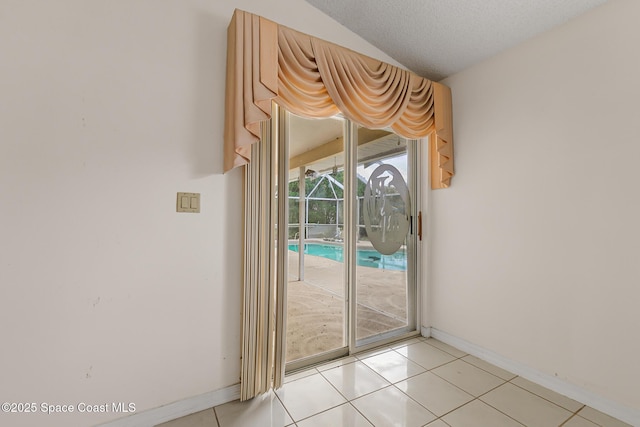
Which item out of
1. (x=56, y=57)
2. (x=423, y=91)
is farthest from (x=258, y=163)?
(x=423, y=91)

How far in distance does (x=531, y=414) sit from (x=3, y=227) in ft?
9.46

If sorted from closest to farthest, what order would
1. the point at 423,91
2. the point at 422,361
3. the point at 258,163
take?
the point at 258,163 < the point at 422,361 < the point at 423,91

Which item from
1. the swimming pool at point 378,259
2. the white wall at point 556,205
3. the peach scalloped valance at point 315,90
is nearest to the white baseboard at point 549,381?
the white wall at point 556,205

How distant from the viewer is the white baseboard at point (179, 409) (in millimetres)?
1423

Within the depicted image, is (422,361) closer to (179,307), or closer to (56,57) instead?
(179,307)

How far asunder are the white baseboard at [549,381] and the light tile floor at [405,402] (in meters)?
0.04

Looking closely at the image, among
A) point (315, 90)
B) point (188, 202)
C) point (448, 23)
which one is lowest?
point (188, 202)

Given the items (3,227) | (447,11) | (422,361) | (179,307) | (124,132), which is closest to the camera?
(3,227)

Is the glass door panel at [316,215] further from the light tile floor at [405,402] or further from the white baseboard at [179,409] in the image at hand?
the white baseboard at [179,409]

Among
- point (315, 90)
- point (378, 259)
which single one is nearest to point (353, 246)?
point (378, 259)

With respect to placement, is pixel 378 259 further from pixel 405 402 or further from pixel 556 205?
pixel 556 205

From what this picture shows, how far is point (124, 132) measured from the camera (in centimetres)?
144

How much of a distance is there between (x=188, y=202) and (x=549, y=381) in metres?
2.61

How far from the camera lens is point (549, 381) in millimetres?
1809
